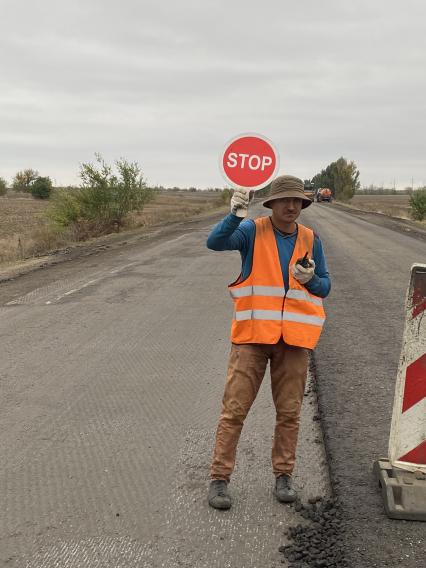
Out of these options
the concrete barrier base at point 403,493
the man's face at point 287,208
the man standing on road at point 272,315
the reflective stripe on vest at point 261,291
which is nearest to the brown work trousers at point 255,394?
the man standing on road at point 272,315

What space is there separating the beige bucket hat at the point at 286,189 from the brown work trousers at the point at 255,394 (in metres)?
0.81

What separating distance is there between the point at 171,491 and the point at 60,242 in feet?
57.1

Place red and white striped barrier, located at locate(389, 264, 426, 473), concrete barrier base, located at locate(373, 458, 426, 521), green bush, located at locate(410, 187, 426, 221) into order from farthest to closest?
green bush, located at locate(410, 187, 426, 221), red and white striped barrier, located at locate(389, 264, 426, 473), concrete barrier base, located at locate(373, 458, 426, 521)

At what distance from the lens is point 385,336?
22.4 ft

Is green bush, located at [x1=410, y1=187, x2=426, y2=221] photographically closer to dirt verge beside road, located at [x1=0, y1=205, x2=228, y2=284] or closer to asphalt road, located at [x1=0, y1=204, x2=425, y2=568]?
dirt verge beside road, located at [x1=0, y1=205, x2=228, y2=284]

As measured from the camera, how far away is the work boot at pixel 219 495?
312 centimetres

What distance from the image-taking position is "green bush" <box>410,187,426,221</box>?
107 ft

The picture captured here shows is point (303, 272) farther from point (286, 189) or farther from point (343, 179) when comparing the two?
point (343, 179)

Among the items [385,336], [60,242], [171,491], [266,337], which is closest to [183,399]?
[171,491]

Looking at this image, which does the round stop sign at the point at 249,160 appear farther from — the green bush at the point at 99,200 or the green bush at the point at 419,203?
the green bush at the point at 419,203

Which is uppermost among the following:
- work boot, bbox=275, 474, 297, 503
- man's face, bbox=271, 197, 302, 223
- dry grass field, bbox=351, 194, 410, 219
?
man's face, bbox=271, 197, 302, 223

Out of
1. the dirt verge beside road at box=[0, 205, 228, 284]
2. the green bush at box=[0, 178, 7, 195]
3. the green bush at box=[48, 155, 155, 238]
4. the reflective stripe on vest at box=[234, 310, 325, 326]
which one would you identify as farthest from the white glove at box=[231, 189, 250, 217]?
the green bush at box=[0, 178, 7, 195]

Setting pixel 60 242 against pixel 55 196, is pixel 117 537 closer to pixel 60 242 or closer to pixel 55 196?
pixel 60 242

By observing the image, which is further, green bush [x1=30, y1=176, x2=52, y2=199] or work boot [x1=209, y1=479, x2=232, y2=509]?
green bush [x1=30, y1=176, x2=52, y2=199]
